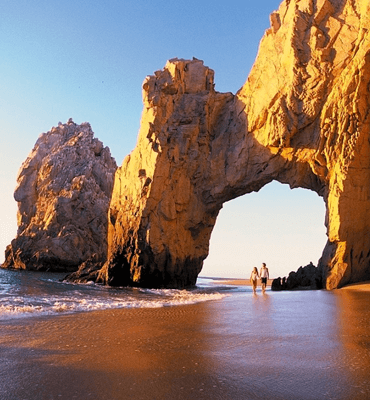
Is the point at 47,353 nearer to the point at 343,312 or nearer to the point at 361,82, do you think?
the point at 343,312

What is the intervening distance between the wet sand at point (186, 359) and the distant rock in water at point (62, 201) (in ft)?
143

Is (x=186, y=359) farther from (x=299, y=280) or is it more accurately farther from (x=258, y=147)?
(x=299, y=280)

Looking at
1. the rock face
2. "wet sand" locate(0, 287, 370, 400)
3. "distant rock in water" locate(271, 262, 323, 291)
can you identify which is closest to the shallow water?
"wet sand" locate(0, 287, 370, 400)

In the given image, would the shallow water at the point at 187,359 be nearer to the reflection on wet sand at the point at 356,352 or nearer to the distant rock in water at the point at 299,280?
the reflection on wet sand at the point at 356,352

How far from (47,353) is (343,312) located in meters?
5.74

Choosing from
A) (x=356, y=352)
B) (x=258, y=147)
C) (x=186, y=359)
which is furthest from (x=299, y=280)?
(x=186, y=359)

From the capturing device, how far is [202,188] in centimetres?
2570

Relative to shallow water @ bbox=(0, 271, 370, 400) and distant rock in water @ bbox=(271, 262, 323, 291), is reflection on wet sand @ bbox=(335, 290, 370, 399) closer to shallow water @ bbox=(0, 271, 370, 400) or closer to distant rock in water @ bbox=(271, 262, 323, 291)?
shallow water @ bbox=(0, 271, 370, 400)

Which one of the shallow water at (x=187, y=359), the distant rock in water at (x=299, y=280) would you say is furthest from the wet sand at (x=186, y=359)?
the distant rock in water at (x=299, y=280)

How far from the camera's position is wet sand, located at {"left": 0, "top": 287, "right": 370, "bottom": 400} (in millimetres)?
2777

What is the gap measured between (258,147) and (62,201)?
36.5 meters

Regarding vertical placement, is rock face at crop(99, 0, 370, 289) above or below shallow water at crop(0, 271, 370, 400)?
above

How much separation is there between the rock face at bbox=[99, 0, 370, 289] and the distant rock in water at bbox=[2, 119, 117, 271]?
79.3ft

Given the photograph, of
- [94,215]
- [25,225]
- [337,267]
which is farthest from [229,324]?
[25,225]
